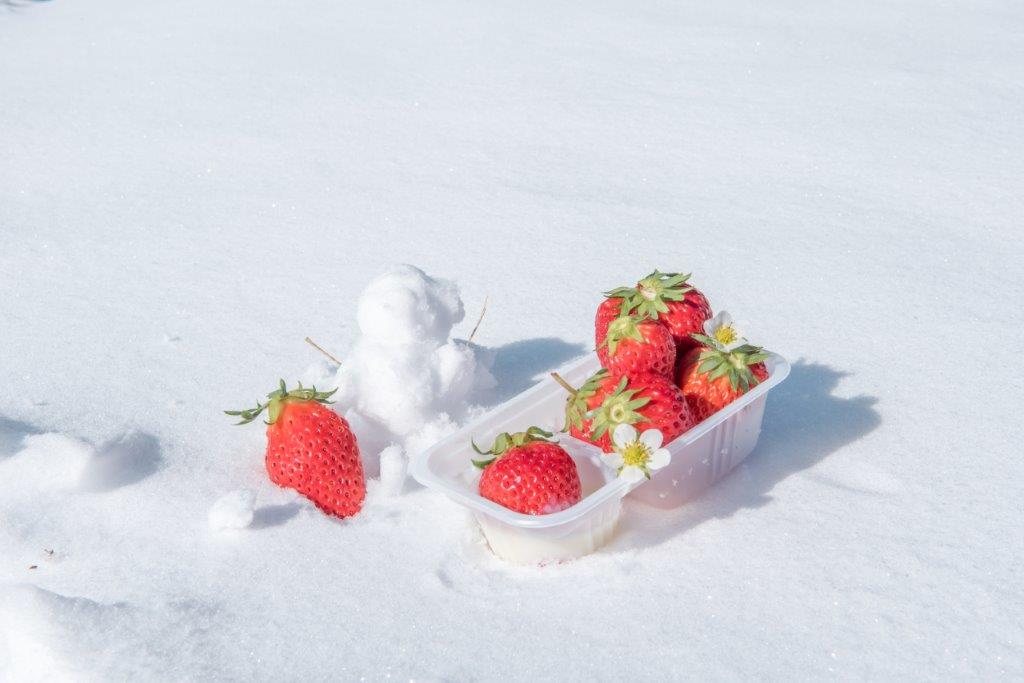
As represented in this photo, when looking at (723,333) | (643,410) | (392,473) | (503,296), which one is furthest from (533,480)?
(503,296)

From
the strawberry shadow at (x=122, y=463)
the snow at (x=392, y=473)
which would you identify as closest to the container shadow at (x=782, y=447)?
the snow at (x=392, y=473)

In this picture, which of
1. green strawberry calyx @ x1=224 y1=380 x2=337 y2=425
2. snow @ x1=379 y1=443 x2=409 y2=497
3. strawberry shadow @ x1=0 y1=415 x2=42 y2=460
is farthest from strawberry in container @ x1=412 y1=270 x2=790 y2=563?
strawberry shadow @ x1=0 y1=415 x2=42 y2=460

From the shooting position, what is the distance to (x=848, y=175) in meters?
3.10

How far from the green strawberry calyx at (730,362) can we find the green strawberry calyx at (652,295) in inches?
3.1

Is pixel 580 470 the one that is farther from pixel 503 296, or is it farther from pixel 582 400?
pixel 503 296

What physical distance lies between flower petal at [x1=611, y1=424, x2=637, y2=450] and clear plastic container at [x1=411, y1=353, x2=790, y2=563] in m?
0.06

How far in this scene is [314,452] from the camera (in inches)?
71.4

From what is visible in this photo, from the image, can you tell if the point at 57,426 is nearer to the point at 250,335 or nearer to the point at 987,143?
the point at 250,335

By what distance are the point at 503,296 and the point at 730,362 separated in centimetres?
87

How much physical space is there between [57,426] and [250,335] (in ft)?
1.61

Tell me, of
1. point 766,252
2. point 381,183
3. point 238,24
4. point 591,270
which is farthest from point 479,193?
point 238,24

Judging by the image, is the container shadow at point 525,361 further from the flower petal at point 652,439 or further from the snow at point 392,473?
the flower petal at point 652,439

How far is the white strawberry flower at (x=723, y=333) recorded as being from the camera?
1855 mm

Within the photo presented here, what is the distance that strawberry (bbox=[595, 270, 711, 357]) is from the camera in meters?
1.89
